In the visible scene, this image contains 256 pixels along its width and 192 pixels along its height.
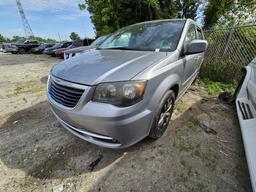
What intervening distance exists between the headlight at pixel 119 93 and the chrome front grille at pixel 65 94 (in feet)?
0.68

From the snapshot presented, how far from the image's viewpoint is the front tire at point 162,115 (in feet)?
6.78

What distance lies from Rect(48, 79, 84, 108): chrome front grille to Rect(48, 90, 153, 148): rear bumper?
0.07 m

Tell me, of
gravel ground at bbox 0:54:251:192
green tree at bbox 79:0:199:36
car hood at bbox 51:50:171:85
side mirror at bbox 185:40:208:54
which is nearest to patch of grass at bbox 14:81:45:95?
gravel ground at bbox 0:54:251:192

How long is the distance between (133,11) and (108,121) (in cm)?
1163

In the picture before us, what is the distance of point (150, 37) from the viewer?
2.74 meters

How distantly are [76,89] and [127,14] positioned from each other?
1126 centimetres

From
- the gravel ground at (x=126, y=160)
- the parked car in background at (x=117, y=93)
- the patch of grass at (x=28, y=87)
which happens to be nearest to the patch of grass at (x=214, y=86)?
the gravel ground at (x=126, y=160)

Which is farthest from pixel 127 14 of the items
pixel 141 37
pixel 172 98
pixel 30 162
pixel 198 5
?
pixel 30 162

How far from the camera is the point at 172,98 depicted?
2.46m

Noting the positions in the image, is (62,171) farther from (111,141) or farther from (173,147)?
(173,147)

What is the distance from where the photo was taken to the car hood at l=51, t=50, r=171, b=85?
1747mm

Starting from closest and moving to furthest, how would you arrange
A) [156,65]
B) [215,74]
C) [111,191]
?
[111,191], [156,65], [215,74]

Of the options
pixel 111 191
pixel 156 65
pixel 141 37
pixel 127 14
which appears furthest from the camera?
pixel 127 14

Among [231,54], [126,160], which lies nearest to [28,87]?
[126,160]
